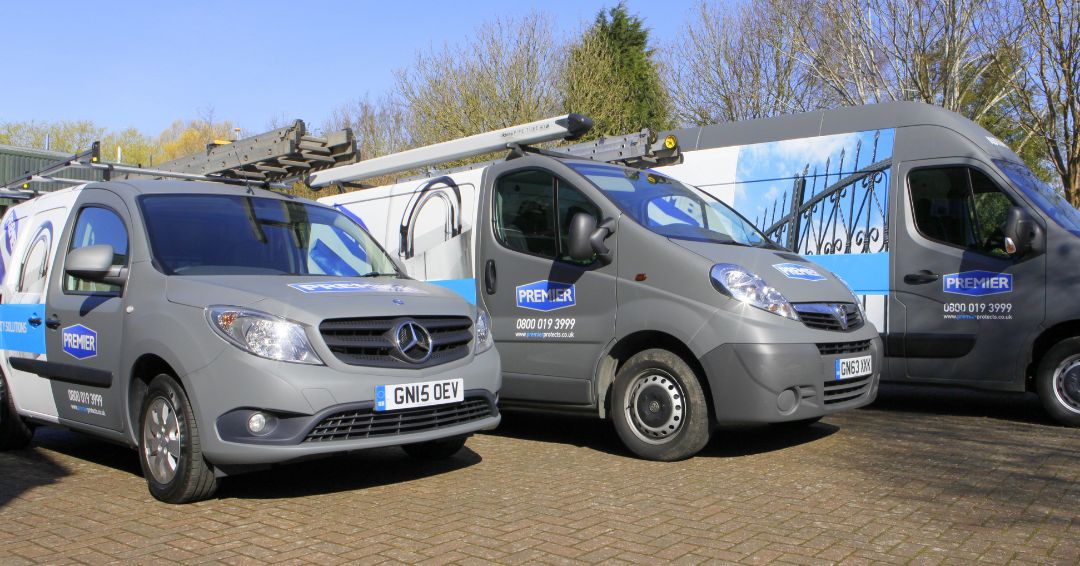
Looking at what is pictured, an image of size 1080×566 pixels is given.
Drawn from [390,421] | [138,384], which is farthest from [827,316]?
[138,384]

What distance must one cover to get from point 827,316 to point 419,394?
2709 mm

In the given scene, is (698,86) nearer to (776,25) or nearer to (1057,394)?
(776,25)

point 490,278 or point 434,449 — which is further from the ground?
point 490,278

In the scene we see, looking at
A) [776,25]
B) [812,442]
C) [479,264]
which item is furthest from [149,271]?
[776,25]

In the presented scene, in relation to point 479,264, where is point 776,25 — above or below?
above

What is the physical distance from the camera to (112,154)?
166ft

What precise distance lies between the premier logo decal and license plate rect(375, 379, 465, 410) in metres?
0.62

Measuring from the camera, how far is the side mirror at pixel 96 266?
17.0ft

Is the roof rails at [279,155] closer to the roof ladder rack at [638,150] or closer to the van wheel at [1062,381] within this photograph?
the roof ladder rack at [638,150]

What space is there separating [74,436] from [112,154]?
1881 inches

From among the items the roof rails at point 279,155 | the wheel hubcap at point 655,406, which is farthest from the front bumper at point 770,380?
the roof rails at point 279,155

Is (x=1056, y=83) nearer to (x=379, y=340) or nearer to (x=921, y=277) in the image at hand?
(x=921, y=277)

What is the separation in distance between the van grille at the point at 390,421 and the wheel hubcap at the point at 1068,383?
4.67m

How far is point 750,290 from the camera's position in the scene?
5.83 m
